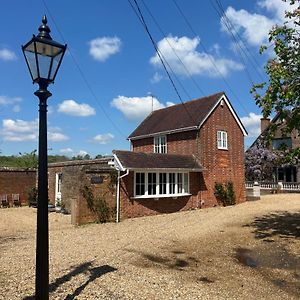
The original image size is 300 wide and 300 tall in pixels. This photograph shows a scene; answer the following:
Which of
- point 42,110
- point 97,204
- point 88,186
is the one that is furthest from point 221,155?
point 42,110

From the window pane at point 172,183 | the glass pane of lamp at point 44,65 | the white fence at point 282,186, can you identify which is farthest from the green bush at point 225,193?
the glass pane of lamp at point 44,65

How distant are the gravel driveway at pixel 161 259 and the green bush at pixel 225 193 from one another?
239 inches

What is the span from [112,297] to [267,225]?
11.3m

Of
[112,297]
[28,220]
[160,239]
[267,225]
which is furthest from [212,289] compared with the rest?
[28,220]

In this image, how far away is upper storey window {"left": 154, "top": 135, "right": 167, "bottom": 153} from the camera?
25656 mm

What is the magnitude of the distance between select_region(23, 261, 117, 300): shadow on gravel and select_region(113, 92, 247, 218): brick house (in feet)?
31.1

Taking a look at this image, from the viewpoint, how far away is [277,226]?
51.1 ft

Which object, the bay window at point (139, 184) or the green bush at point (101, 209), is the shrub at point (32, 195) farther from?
the green bush at point (101, 209)

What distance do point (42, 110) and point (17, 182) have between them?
2236 centimetres

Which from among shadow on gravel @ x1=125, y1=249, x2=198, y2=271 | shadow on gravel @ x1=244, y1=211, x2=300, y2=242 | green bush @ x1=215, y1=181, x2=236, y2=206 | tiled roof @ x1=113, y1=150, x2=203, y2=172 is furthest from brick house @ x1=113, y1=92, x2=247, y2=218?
shadow on gravel @ x1=125, y1=249, x2=198, y2=271

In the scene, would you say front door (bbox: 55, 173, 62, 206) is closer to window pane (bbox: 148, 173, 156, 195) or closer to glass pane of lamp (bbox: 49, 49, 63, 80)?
window pane (bbox: 148, 173, 156, 195)

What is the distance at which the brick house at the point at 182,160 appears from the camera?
1891cm

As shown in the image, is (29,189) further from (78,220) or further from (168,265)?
(168,265)

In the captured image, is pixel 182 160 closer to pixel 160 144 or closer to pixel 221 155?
pixel 221 155
